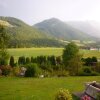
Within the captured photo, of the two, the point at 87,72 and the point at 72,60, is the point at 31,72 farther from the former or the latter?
the point at 72,60

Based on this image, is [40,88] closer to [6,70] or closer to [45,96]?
[45,96]

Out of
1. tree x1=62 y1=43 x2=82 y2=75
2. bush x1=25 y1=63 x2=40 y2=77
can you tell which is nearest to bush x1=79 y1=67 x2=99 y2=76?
tree x1=62 y1=43 x2=82 y2=75

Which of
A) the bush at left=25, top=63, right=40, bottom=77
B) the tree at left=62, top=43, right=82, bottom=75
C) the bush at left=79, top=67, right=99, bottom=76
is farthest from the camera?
the tree at left=62, top=43, right=82, bottom=75

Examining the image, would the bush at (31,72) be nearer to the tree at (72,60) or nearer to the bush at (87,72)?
the bush at (87,72)

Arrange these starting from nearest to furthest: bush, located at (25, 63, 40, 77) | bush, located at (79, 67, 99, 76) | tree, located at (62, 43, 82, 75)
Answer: bush, located at (25, 63, 40, 77) → bush, located at (79, 67, 99, 76) → tree, located at (62, 43, 82, 75)

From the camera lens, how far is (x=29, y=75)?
1253 inches

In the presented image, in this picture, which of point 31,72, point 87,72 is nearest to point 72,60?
point 87,72

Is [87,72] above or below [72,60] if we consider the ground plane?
below

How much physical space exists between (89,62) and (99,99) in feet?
139

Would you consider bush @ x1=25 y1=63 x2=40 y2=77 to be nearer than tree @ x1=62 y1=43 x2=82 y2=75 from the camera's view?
Yes

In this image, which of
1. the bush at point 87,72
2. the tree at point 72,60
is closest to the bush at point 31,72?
the bush at point 87,72

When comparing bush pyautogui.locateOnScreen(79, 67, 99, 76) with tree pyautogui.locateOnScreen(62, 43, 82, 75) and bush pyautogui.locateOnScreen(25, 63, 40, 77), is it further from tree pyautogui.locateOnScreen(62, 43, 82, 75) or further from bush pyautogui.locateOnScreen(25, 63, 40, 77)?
bush pyautogui.locateOnScreen(25, 63, 40, 77)

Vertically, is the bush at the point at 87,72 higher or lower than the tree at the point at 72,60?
lower

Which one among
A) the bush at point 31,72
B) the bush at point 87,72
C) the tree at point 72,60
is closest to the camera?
the bush at point 31,72
